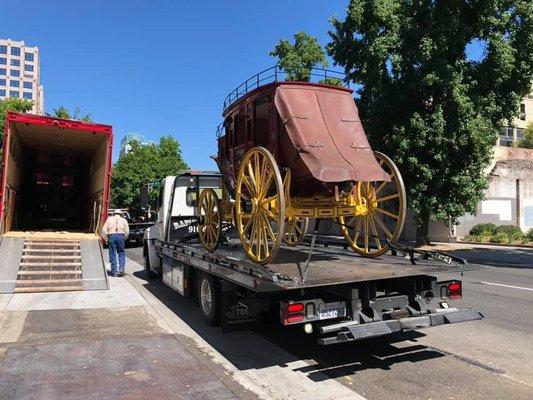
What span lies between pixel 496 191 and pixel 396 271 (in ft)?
90.9

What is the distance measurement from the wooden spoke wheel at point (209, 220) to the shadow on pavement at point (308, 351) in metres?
1.67

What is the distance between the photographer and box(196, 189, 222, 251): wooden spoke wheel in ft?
28.9

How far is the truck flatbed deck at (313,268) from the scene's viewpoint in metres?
5.34

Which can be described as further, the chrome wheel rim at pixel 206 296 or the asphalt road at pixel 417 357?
the chrome wheel rim at pixel 206 296

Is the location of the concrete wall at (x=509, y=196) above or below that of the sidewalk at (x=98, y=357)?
above

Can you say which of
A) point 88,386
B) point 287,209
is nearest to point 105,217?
point 287,209

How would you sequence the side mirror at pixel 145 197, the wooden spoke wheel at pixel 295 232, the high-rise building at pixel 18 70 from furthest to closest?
the high-rise building at pixel 18 70 → the side mirror at pixel 145 197 → the wooden spoke wheel at pixel 295 232

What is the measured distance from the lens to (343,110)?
745cm

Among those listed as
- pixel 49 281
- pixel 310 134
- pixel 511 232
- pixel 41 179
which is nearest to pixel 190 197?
pixel 49 281

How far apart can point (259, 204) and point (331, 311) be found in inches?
71.0

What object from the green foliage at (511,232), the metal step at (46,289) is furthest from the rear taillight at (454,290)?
the green foliage at (511,232)

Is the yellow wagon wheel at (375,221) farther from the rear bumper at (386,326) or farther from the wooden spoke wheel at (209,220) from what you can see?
the wooden spoke wheel at (209,220)

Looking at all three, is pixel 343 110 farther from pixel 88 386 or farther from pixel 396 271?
pixel 88 386

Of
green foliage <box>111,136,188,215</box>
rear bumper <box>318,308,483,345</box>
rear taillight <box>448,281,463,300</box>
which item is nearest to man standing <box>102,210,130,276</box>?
rear bumper <box>318,308,483,345</box>
